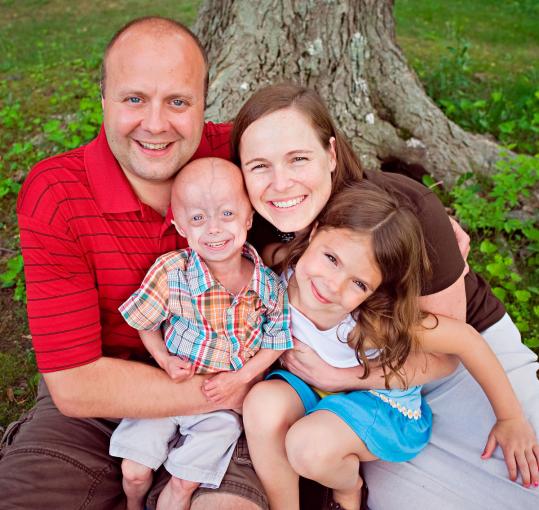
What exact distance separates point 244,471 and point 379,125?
295cm

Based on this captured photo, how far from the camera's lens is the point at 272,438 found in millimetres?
2242

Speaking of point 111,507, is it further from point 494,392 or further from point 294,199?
point 494,392

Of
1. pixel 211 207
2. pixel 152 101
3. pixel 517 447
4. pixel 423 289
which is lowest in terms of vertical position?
pixel 517 447

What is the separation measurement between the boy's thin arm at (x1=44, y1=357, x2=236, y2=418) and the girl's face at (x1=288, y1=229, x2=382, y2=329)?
0.63 m

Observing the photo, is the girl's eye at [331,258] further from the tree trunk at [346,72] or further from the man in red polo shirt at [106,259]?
the tree trunk at [346,72]

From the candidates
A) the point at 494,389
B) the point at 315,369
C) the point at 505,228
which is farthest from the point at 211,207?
the point at 505,228

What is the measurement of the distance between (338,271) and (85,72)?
17.8 ft

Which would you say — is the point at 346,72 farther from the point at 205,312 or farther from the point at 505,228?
the point at 205,312

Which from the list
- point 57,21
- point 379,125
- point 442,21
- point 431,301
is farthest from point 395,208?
point 57,21

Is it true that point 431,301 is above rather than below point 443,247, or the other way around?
below

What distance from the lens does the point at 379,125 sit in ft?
14.1

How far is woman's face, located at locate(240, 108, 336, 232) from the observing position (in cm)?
227

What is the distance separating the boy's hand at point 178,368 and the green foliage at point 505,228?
7.76 feet

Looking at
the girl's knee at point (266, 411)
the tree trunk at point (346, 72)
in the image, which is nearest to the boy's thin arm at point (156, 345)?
the girl's knee at point (266, 411)
